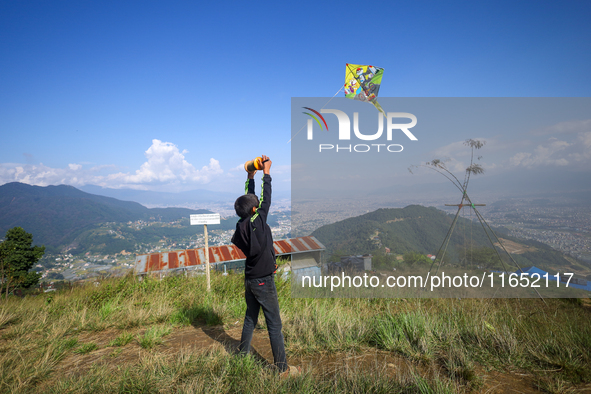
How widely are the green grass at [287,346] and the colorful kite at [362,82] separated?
4471 mm

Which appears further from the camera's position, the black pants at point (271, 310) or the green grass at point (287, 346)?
the black pants at point (271, 310)

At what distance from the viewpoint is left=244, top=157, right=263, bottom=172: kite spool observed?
2.85m

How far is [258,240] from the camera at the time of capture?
2.55 metres

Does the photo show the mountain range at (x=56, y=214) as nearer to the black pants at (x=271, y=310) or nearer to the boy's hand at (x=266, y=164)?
the boy's hand at (x=266, y=164)

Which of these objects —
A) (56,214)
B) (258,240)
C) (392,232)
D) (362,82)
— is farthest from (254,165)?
(56,214)

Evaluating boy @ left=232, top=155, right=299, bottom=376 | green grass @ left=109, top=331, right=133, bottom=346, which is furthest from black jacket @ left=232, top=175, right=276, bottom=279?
green grass @ left=109, top=331, right=133, bottom=346

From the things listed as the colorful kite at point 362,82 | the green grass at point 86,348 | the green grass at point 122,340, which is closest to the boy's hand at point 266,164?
the green grass at point 122,340

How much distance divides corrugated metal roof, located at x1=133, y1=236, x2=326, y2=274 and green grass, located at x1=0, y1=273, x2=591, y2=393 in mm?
4698

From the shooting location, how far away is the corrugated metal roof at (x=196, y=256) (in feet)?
31.9

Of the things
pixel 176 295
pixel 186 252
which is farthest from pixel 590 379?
pixel 186 252

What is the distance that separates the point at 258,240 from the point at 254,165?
0.86 meters

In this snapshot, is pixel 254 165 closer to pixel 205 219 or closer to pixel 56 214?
pixel 205 219

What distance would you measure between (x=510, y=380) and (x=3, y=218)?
156 meters

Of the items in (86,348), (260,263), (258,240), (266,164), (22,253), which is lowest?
(22,253)
